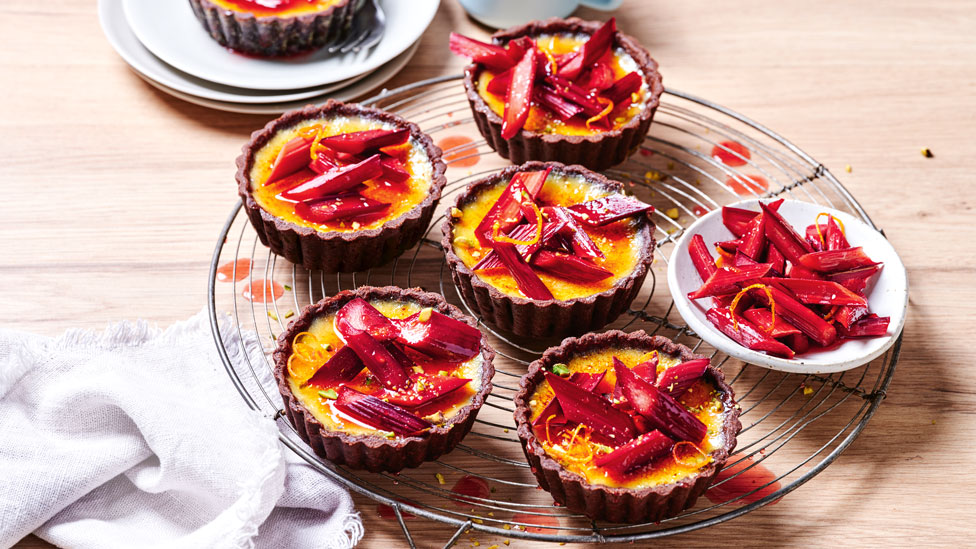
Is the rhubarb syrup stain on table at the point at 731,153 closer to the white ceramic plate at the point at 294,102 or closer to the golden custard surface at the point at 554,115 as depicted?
the golden custard surface at the point at 554,115

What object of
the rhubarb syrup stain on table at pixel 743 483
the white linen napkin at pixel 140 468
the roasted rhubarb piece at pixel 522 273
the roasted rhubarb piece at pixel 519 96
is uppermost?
the roasted rhubarb piece at pixel 519 96

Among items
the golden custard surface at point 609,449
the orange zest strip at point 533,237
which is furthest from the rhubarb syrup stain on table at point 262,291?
the golden custard surface at point 609,449

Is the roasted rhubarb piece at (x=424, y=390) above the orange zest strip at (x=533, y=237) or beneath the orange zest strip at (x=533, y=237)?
beneath

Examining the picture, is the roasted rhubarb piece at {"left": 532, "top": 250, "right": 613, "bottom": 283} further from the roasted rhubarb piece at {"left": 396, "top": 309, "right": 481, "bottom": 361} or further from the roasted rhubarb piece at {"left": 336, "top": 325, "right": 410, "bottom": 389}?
the roasted rhubarb piece at {"left": 336, "top": 325, "right": 410, "bottom": 389}

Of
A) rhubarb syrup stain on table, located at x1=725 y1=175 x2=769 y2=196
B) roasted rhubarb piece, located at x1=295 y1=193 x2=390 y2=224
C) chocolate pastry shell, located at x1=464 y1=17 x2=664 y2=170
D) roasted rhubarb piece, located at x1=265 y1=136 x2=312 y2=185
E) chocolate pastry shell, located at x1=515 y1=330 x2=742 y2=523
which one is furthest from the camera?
rhubarb syrup stain on table, located at x1=725 y1=175 x2=769 y2=196

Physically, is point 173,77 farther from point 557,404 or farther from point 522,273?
point 557,404

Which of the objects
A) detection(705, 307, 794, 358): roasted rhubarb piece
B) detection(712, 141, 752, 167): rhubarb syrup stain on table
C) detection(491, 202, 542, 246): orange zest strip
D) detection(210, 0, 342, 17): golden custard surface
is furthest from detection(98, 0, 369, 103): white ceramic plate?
detection(705, 307, 794, 358): roasted rhubarb piece

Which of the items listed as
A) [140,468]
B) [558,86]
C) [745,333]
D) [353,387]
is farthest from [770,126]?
[140,468]
